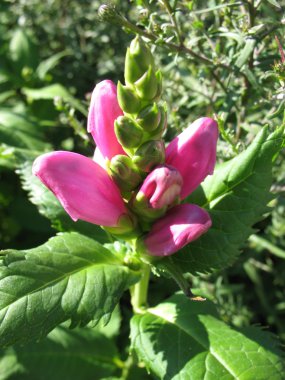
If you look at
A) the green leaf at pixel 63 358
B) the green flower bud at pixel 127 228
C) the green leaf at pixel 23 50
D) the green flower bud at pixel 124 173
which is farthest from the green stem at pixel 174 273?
the green leaf at pixel 23 50

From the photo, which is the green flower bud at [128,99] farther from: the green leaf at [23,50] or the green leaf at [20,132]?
the green leaf at [23,50]

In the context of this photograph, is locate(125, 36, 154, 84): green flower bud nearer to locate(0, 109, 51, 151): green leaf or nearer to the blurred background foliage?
the blurred background foliage

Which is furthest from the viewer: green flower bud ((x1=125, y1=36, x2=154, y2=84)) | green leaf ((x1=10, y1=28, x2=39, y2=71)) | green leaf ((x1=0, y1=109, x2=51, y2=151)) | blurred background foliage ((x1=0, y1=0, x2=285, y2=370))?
green leaf ((x1=10, y1=28, x2=39, y2=71))

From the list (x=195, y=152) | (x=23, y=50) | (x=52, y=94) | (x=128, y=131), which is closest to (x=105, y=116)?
(x=128, y=131)

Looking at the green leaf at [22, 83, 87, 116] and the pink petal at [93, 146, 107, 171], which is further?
the green leaf at [22, 83, 87, 116]

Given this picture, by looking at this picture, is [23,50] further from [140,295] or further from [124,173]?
[124,173]

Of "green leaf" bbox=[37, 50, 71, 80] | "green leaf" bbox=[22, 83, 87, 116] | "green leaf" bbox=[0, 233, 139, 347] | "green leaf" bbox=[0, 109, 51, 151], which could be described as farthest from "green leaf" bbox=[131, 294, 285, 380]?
"green leaf" bbox=[37, 50, 71, 80]
